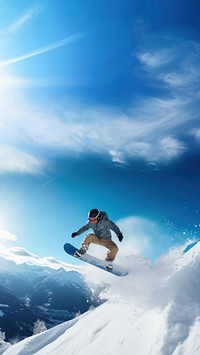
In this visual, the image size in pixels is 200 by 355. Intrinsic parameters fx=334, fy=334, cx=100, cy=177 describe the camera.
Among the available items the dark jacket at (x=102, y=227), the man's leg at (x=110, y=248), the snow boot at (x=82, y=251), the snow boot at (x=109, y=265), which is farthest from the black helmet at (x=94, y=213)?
Answer: the snow boot at (x=109, y=265)

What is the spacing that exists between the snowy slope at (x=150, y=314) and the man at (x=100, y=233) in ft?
6.75

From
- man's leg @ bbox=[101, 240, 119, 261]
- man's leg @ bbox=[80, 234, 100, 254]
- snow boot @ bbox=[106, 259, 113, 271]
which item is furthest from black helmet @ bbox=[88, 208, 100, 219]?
snow boot @ bbox=[106, 259, 113, 271]

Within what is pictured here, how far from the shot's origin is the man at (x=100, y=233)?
16312 millimetres

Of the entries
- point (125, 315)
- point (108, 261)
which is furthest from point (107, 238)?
point (125, 315)

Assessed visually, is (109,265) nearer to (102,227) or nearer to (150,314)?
(102,227)

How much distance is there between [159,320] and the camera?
1303 centimetres

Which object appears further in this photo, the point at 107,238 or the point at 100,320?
the point at 100,320

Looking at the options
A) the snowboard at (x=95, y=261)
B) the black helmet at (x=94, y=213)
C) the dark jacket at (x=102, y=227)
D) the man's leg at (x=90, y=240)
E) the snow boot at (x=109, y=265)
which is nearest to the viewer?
the black helmet at (x=94, y=213)

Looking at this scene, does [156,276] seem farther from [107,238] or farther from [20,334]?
[20,334]

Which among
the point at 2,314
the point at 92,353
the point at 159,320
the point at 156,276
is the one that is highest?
the point at 2,314

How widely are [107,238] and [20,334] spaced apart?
169238mm

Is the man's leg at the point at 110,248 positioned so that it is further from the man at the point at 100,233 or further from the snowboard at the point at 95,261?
the snowboard at the point at 95,261

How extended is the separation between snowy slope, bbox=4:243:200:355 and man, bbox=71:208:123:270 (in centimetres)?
206

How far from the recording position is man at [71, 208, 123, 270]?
16.3 meters
